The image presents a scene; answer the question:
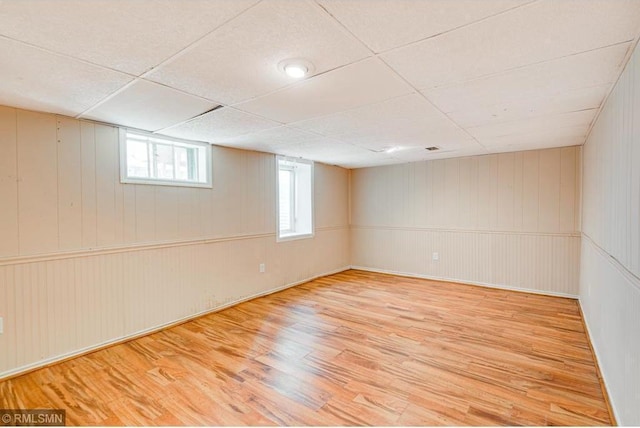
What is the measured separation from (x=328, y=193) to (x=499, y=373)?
4.05m

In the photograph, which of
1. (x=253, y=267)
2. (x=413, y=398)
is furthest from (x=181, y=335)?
(x=413, y=398)

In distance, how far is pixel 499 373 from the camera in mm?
2371

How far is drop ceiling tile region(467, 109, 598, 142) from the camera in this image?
2758 millimetres

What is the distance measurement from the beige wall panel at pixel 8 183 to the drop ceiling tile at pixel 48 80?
0.15 m

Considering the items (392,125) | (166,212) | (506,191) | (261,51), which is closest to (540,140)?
(506,191)

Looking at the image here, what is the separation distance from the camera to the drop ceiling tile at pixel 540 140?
3338 mm

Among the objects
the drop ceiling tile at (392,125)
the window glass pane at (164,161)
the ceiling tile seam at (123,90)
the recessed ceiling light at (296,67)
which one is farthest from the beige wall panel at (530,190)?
the window glass pane at (164,161)

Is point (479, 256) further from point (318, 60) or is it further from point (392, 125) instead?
point (318, 60)

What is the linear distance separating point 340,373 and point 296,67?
219 cm

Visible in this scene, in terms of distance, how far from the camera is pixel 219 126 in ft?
9.93

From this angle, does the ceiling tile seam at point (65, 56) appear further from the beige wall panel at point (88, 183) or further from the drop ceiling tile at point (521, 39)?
the drop ceiling tile at point (521, 39)

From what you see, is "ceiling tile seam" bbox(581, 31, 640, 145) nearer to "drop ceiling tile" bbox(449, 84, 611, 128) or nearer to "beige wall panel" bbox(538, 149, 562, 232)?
"drop ceiling tile" bbox(449, 84, 611, 128)

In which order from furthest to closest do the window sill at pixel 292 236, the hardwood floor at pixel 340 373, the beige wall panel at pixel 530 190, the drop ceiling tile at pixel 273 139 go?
the window sill at pixel 292 236
the beige wall panel at pixel 530 190
the drop ceiling tile at pixel 273 139
the hardwood floor at pixel 340 373

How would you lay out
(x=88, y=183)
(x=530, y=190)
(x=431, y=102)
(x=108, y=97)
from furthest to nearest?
(x=530, y=190), (x=88, y=183), (x=431, y=102), (x=108, y=97)
